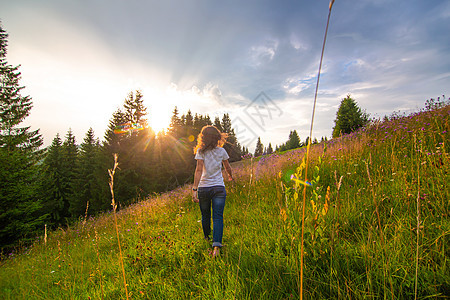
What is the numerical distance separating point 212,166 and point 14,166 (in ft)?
50.0

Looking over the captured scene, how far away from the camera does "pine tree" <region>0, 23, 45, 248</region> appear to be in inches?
415

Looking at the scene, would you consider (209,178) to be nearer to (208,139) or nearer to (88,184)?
(208,139)

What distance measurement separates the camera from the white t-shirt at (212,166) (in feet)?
10.5

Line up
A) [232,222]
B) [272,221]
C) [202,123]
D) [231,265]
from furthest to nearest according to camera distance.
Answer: [202,123] → [232,222] → [272,221] → [231,265]

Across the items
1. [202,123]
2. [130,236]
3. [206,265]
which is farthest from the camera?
[202,123]

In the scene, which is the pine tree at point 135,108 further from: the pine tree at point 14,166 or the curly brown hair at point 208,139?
the curly brown hair at point 208,139

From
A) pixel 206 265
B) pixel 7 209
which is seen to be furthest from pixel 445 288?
pixel 7 209

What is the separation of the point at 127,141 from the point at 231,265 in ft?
74.9

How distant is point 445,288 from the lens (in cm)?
127

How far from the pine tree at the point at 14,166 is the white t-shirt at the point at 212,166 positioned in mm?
13384

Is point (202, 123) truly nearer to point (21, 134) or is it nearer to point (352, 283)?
point (21, 134)

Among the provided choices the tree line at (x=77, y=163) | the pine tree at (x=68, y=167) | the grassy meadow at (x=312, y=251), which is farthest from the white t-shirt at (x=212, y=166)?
the pine tree at (x=68, y=167)

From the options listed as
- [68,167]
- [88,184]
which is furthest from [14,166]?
[68,167]

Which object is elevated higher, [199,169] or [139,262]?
[199,169]
